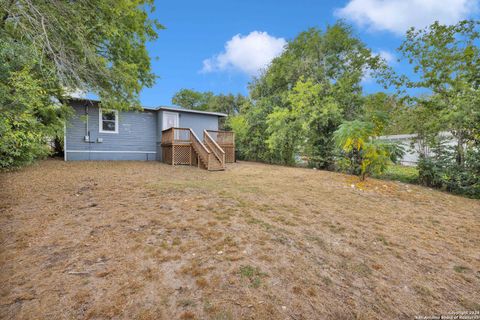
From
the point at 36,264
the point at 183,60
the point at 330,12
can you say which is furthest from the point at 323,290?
the point at 183,60

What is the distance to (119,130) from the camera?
452 inches

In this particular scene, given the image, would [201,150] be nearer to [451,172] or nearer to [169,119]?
[169,119]

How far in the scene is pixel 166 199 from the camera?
4.01 m

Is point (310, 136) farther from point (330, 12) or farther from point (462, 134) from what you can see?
point (330, 12)

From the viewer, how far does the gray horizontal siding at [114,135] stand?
10403 mm

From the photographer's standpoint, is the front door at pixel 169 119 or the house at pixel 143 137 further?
the front door at pixel 169 119

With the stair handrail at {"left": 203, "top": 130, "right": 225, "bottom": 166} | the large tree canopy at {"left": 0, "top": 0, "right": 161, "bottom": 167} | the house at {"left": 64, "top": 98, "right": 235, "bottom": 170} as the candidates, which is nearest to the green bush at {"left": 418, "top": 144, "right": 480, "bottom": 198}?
the stair handrail at {"left": 203, "top": 130, "right": 225, "bottom": 166}

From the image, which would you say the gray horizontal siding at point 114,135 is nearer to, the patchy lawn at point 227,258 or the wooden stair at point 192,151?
the wooden stair at point 192,151

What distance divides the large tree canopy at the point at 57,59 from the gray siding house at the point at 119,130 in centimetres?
209

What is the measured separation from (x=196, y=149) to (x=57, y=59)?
18.1ft

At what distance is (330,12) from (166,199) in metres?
12.4

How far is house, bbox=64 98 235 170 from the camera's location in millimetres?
10055

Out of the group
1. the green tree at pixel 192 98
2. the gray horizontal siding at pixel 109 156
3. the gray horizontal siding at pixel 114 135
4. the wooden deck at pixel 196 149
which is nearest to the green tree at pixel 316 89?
the wooden deck at pixel 196 149

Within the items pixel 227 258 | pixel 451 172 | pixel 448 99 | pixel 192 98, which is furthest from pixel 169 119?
pixel 192 98
